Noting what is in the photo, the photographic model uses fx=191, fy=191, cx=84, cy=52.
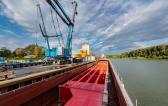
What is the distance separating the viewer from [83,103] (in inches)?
286

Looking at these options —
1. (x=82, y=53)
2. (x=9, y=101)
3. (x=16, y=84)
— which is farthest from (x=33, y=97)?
(x=82, y=53)

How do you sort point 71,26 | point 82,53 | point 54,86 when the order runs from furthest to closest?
point 82,53, point 71,26, point 54,86

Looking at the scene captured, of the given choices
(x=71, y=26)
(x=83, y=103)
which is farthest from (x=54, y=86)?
(x=71, y=26)

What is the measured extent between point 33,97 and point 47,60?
87.6 ft

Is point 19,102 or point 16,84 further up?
point 16,84

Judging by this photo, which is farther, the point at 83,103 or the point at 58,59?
the point at 58,59

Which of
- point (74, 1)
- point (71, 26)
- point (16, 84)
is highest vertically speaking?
point (74, 1)

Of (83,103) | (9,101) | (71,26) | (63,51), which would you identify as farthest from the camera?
Result: (71,26)

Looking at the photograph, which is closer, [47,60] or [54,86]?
[54,86]

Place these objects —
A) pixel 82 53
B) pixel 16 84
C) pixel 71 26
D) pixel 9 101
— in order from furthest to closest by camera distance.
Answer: pixel 82 53, pixel 71 26, pixel 16 84, pixel 9 101

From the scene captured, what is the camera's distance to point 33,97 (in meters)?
7.56

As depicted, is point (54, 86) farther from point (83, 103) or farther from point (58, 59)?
point (58, 59)

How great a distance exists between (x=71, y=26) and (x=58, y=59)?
12.7m

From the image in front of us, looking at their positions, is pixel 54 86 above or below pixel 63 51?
below
